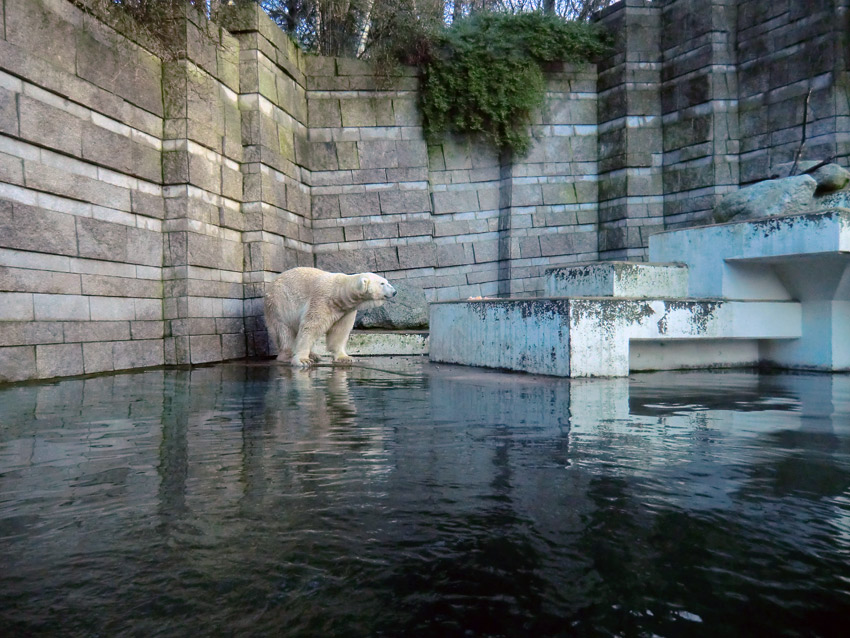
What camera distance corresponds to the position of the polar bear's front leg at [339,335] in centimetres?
829

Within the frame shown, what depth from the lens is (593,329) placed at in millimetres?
5812

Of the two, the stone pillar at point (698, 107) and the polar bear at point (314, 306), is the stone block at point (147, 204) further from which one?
the stone pillar at point (698, 107)

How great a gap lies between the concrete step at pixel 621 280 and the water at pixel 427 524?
292cm

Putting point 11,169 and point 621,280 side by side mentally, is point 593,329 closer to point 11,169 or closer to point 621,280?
point 621,280

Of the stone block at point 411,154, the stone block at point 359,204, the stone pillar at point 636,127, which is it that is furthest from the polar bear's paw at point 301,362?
the stone pillar at point 636,127

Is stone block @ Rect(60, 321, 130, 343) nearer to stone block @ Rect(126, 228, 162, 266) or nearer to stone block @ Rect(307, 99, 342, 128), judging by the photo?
stone block @ Rect(126, 228, 162, 266)

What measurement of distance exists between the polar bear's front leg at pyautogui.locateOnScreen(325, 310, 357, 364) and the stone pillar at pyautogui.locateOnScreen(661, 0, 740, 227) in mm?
7226

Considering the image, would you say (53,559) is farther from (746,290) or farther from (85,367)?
(746,290)

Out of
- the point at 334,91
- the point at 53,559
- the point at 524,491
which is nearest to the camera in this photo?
the point at 53,559

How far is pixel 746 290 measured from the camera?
6844mm

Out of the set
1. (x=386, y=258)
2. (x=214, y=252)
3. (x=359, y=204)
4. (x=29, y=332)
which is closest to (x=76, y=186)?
(x=29, y=332)

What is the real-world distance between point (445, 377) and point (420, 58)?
8.07 meters

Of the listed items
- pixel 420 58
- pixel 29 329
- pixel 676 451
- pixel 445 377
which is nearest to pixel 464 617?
pixel 676 451

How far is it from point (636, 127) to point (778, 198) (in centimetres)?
618
